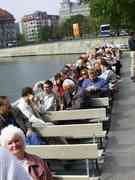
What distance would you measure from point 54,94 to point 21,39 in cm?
13347

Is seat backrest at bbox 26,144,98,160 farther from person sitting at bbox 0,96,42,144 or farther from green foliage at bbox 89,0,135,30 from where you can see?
green foliage at bbox 89,0,135,30

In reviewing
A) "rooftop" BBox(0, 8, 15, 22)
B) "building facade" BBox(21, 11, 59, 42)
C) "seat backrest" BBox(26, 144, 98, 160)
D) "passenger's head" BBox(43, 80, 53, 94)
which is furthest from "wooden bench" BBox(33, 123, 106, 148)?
"building facade" BBox(21, 11, 59, 42)

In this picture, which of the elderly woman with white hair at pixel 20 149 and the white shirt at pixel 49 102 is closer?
the elderly woman with white hair at pixel 20 149

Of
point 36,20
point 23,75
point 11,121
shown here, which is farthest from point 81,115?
point 36,20

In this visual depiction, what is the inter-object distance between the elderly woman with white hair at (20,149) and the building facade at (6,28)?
494 ft

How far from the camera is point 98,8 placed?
27.1 meters

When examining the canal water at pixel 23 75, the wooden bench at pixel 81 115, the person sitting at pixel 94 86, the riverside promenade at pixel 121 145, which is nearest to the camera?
the riverside promenade at pixel 121 145

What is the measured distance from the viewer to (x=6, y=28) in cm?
17050

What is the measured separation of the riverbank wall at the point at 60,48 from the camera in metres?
68.3

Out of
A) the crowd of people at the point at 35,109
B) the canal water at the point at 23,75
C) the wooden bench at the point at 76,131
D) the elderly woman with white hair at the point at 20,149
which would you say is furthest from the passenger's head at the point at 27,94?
the canal water at the point at 23,75

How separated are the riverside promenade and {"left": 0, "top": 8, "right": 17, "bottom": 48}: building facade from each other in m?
144

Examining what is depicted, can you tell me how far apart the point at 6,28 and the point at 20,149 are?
169 meters

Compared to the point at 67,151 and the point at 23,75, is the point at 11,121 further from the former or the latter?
the point at 23,75

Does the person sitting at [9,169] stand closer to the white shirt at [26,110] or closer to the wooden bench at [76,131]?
Result: the wooden bench at [76,131]
